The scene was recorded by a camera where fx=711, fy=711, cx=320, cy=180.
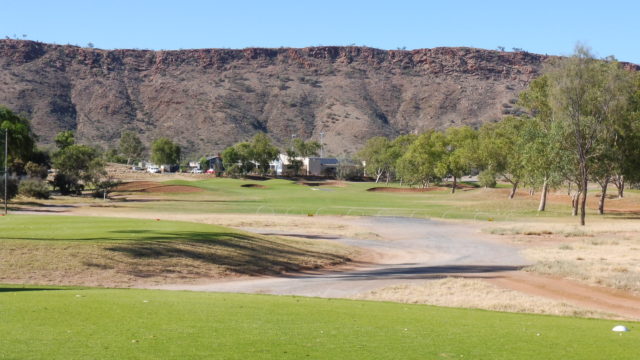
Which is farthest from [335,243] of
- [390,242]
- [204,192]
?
[204,192]

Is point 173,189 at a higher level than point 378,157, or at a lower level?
lower

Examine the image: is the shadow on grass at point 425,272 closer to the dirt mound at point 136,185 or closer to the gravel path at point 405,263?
the gravel path at point 405,263

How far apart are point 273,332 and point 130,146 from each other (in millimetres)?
140873

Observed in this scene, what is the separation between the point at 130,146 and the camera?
482 ft

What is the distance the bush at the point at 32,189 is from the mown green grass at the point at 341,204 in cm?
1014

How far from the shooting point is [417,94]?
197 meters

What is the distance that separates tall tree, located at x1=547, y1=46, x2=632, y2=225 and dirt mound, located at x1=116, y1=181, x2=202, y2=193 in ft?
164

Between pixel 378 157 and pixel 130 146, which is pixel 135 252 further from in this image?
pixel 130 146

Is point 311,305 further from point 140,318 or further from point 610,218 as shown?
point 610,218

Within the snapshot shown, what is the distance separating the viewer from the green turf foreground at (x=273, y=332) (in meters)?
9.88

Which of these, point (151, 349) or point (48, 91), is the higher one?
point (48, 91)

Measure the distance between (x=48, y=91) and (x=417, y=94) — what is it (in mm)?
95787

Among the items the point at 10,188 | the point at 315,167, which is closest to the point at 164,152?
the point at 315,167

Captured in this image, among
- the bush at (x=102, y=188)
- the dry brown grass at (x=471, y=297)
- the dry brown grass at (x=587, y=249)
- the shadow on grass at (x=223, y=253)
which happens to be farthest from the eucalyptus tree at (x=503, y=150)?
the dry brown grass at (x=471, y=297)
